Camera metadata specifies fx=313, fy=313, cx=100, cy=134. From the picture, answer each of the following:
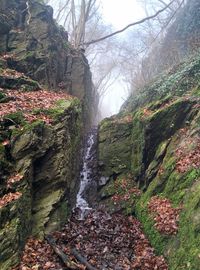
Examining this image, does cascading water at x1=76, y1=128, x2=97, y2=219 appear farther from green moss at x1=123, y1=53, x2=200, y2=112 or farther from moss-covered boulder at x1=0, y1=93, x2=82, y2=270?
green moss at x1=123, y1=53, x2=200, y2=112

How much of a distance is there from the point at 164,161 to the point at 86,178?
13.6 ft

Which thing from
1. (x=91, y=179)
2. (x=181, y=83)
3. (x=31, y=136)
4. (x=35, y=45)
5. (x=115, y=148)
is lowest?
(x=91, y=179)

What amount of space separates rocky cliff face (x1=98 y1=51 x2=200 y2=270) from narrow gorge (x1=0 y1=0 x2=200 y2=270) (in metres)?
0.04

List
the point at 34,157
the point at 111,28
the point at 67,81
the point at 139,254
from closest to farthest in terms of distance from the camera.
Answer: the point at 139,254
the point at 34,157
the point at 67,81
the point at 111,28

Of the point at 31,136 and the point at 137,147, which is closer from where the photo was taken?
the point at 31,136

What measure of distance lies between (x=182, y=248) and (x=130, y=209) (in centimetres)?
416

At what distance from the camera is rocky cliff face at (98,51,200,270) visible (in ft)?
26.0

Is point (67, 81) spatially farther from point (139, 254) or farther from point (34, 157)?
point (139, 254)

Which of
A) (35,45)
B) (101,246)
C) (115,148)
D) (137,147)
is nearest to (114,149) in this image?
(115,148)

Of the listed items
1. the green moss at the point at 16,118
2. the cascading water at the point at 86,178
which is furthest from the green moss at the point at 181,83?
the green moss at the point at 16,118

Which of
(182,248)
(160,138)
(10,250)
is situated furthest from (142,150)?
(10,250)

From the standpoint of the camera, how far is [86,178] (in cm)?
1403

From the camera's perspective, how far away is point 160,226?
8.90m

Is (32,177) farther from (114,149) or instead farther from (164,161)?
(114,149)
